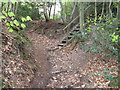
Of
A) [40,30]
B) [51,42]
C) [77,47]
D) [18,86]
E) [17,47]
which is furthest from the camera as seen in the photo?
[40,30]

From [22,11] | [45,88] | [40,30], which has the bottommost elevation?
[45,88]

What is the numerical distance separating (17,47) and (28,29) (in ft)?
25.2

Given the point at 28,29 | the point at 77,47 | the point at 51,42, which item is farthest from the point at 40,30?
the point at 77,47

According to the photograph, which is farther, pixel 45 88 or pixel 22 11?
pixel 22 11

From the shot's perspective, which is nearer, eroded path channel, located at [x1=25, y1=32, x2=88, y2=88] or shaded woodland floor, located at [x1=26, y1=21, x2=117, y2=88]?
shaded woodland floor, located at [x1=26, y1=21, x2=117, y2=88]

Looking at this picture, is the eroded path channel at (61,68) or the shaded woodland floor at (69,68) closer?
the shaded woodland floor at (69,68)

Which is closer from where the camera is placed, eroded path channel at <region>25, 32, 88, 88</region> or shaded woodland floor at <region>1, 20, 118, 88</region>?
shaded woodland floor at <region>1, 20, 118, 88</region>

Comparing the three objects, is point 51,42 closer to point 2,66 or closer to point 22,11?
point 22,11

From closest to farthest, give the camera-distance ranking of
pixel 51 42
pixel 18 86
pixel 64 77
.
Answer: pixel 18 86
pixel 64 77
pixel 51 42

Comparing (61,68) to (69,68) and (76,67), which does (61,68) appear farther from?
(76,67)

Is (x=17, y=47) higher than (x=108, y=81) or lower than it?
higher

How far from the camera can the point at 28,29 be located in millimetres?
13500

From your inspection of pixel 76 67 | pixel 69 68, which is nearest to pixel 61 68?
pixel 69 68

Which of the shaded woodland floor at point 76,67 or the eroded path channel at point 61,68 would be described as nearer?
the shaded woodland floor at point 76,67
